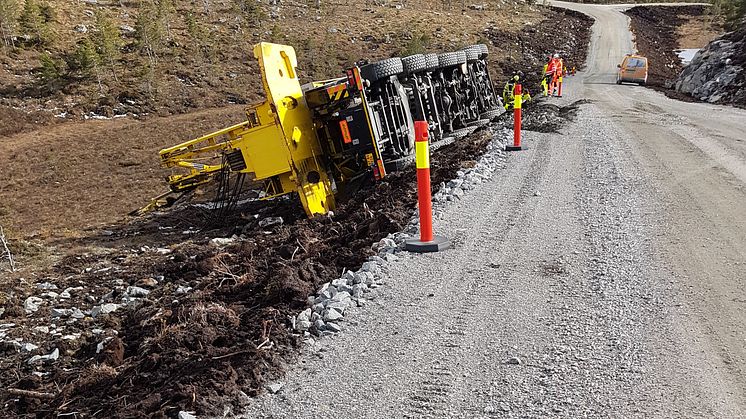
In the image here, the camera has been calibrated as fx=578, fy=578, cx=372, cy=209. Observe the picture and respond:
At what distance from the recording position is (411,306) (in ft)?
14.7

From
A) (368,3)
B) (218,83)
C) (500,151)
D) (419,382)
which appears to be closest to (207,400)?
(419,382)

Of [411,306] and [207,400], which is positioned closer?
[207,400]

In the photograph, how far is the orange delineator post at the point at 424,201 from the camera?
5586 mm

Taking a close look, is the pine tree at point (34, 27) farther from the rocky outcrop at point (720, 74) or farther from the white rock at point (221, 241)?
the rocky outcrop at point (720, 74)

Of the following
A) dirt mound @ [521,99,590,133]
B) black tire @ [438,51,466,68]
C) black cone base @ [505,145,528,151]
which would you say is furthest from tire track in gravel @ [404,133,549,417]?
black tire @ [438,51,466,68]

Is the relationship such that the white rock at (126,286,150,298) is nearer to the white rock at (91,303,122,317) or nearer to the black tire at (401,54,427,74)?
the white rock at (91,303,122,317)

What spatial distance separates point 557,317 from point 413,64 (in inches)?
320

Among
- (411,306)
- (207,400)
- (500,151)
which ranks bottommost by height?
Result: (500,151)

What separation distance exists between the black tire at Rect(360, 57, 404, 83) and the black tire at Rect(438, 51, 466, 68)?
2785 mm

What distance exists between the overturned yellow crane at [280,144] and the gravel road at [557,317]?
3099mm

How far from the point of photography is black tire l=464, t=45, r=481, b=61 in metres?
15.0

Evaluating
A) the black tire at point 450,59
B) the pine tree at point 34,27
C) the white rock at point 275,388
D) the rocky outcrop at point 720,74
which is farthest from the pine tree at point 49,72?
the rocky outcrop at point 720,74

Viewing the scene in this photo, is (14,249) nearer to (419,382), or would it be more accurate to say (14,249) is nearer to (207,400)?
(207,400)

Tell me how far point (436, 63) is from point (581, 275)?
861 centimetres
